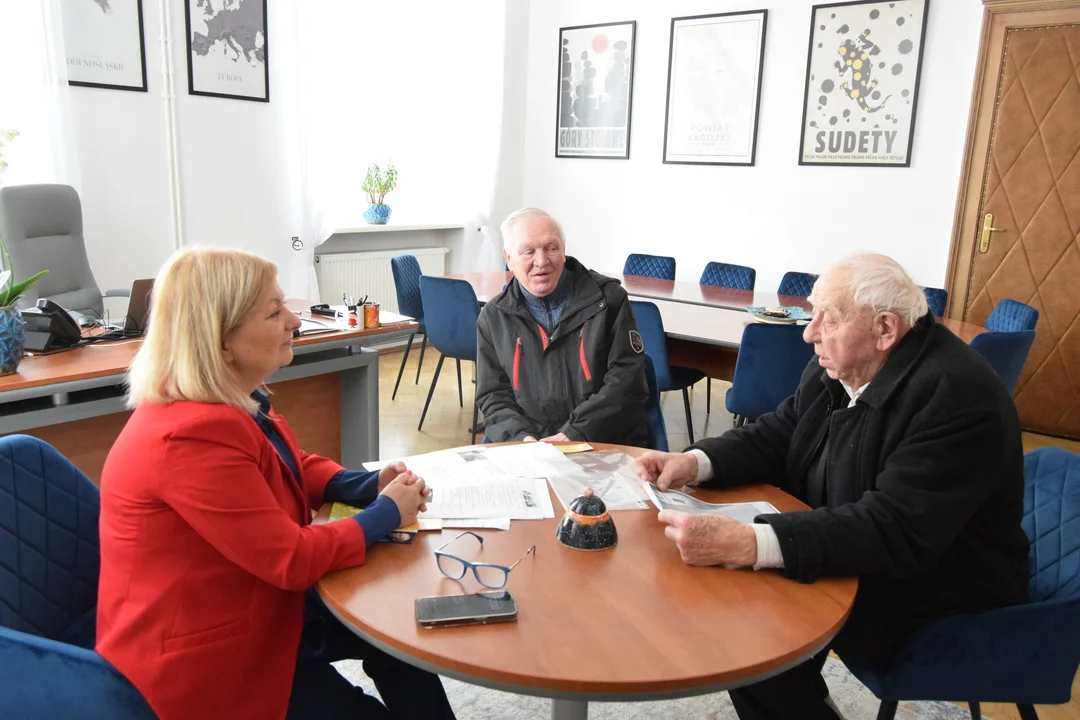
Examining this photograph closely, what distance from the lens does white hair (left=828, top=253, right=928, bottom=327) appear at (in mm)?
1471

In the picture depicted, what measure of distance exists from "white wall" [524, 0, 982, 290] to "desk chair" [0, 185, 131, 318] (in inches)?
148

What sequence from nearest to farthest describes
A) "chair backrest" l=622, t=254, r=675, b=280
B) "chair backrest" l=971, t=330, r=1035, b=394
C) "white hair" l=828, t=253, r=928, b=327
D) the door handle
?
"white hair" l=828, t=253, r=928, b=327 < "chair backrest" l=971, t=330, r=1035, b=394 < the door handle < "chair backrest" l=622, t=254, r=675, b=280

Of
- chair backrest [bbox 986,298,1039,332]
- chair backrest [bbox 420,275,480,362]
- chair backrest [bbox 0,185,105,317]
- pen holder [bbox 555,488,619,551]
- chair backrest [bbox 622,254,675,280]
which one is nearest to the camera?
pen holder [bbox 555,488,619,551]

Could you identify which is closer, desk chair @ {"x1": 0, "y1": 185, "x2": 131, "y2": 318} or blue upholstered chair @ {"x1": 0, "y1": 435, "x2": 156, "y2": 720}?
blue upholstered chair @ {"x1": 0, "y1": 435, "x2": 156, "y2": 720}

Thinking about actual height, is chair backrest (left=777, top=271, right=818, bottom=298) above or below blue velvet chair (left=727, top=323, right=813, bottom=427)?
above

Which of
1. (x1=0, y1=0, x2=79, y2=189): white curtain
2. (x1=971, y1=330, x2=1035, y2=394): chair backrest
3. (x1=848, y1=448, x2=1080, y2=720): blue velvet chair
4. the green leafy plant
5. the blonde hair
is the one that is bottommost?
(x1=848, y1=448, x2=1080, y2=720): blue velvet chair

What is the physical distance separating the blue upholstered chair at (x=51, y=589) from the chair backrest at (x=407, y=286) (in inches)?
127

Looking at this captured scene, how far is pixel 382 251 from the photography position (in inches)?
233

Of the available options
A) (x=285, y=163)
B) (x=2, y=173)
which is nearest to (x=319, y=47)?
(x=285, y=163)

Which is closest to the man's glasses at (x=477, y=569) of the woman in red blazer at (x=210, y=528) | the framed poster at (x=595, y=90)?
the woman in red blazer at (x=210, y=528)

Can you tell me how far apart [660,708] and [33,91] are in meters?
3.94

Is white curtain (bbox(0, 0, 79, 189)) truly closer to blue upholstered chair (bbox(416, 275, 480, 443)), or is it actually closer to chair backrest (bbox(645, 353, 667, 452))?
blue upholstered chair (bbox(416, 275, 480, 443))

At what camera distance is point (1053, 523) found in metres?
1.56

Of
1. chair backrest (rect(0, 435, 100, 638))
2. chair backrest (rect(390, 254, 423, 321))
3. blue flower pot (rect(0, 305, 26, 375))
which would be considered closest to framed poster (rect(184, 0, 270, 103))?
chair backrest (rect(390, 254, 423, 321))
